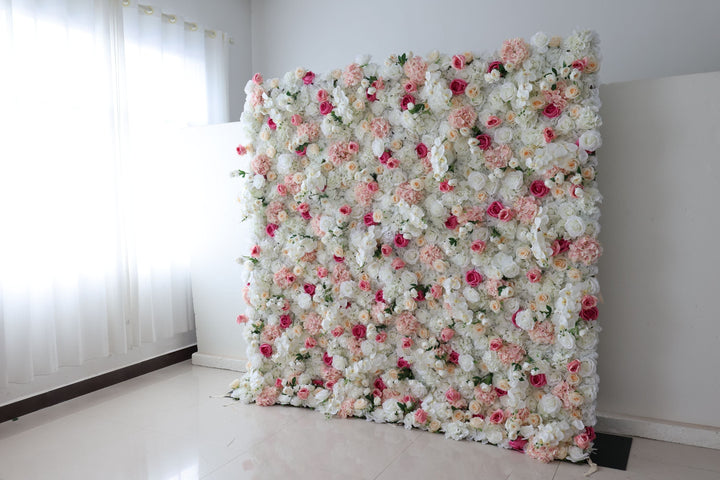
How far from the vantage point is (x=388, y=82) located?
313cm

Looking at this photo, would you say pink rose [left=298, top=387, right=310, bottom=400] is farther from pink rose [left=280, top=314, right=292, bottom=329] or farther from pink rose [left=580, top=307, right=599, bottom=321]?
pink rose [left=580, top=307, right=599, bottom=321]

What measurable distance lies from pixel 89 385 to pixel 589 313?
301 centimetres

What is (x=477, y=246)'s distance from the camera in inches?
114

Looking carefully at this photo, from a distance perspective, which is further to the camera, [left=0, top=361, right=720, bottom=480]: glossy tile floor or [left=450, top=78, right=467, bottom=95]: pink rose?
[left=450, top=78, right=467, bottom=95]: pink rose

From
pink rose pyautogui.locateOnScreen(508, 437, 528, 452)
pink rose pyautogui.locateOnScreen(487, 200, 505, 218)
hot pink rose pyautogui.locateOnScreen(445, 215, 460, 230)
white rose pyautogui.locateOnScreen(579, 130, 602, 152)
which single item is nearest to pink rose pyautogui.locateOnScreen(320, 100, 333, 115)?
hot pink rose pyautogui.locateOnScreen(445, 215, 460, 230)

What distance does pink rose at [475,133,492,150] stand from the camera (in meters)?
2.91

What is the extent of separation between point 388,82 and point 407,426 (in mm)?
1848

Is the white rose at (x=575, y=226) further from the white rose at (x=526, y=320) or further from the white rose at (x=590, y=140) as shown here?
the white rose at (x=526, y=320)

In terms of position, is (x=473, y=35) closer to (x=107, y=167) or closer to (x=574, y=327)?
(x=574, y=327)

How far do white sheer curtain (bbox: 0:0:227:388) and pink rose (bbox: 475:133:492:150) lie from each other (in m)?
2.25

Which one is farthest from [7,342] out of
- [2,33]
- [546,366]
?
[546,366]

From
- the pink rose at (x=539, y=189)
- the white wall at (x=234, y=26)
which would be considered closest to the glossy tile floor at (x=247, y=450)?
the pink rose at (x=539, y=189)

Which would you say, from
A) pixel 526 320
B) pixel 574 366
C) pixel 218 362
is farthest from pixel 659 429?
pixel 218 362

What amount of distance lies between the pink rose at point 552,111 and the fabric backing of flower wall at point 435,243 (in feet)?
0.03
